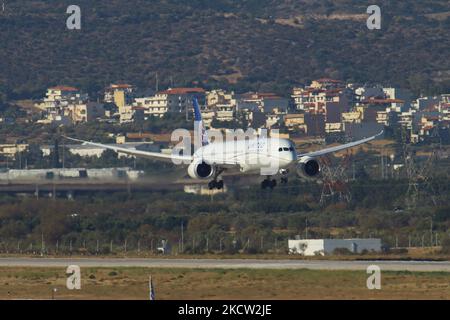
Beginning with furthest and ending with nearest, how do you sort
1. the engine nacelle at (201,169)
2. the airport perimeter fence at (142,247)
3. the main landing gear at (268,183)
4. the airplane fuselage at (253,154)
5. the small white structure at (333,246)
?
the small white structure at (333,246) < the airport perimeter fence at (142,247) < the engine nacelle at (201,169) < the main landing gear at (268,183) < the airplane fuselage at (253,154)

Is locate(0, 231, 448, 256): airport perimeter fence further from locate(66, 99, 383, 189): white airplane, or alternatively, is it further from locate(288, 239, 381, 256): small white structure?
locate(66, 99, 383, 189): white airplane

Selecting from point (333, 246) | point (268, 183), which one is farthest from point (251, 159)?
point (333, 246)

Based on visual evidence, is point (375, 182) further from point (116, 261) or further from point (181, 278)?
point (181, 278)

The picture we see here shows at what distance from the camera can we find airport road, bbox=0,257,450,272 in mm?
88375

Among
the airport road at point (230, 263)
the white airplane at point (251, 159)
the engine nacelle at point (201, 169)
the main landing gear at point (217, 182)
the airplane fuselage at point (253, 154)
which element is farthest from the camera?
the main landing gear at point (217, 182)

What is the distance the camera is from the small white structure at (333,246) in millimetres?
109688

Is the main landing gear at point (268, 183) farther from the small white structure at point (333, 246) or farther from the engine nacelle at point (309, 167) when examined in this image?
the small white structure at point (333, 246)

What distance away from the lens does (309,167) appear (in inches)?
3957

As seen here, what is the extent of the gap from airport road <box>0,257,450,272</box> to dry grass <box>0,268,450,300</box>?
3518 millimetres

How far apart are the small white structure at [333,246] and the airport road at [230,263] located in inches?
525

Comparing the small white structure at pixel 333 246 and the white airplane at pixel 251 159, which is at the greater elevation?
the white airplane at pixel 251 159

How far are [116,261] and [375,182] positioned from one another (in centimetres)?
6025

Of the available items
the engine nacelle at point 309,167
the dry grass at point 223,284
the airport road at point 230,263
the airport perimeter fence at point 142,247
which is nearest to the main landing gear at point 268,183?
the engine nacelle at point 309,167

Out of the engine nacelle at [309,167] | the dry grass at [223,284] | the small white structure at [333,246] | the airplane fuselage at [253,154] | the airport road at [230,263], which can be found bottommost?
the dry grass at [223,284]
